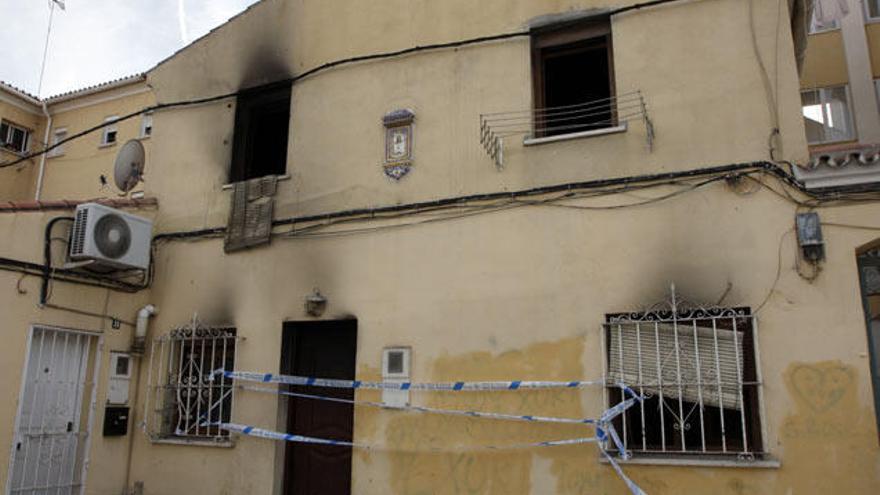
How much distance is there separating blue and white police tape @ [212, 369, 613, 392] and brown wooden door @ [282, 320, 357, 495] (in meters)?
0.18

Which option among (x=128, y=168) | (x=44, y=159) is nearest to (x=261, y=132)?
(x=128, y=168)

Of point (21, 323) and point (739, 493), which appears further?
point (21, 323)

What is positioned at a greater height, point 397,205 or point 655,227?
point 397,205

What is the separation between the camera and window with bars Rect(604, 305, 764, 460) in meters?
5.84

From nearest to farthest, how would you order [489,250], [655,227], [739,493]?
[739,493], [655,227], [489,250]

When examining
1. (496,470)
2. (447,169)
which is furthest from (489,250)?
(496,470)

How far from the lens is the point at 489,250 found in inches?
279

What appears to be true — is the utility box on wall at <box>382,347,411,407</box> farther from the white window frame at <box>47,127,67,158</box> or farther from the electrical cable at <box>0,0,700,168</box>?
the white window frame at <box>47,127,67,158</box>

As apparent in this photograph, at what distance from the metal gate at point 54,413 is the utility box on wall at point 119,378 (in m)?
Result: 0.20

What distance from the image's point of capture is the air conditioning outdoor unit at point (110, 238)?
25.9 feet

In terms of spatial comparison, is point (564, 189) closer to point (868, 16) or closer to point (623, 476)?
point (623, 476)

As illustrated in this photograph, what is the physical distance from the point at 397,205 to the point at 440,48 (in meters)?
1.90

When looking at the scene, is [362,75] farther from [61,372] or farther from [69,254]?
[61,372]

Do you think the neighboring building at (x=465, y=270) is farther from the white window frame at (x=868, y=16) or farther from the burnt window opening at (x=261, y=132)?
the white window frame at (x=868, y=16)
